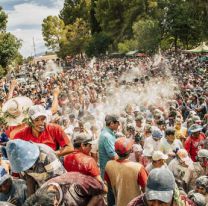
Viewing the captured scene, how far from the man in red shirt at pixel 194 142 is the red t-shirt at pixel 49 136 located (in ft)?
8.78

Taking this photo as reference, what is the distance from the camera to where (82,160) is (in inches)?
153

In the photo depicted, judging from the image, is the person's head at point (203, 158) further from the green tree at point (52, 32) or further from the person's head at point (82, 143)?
the green tree at point (52, 32)

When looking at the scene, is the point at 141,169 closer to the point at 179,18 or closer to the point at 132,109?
the point at 132,109

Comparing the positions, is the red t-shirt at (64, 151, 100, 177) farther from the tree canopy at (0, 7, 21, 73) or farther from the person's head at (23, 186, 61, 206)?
the tree canopy at (0, 7, 21, 73)

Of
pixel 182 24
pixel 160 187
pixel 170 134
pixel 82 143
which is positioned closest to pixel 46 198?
pixel 160 187

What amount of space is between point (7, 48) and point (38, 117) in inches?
580

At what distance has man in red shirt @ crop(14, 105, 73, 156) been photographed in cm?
393

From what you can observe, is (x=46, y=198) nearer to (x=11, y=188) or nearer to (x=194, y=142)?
(x=11, y=188)

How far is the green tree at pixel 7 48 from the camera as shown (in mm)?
17750

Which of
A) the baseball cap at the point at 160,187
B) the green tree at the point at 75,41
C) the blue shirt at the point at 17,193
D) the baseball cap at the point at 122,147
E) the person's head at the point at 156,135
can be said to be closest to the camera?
the baseball cap at the point at 160,187

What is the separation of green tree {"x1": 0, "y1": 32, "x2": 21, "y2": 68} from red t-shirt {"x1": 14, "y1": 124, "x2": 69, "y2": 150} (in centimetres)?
1415

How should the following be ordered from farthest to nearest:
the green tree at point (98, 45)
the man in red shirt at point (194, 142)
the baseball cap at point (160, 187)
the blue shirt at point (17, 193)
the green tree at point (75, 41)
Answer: the green tree at point (75, 41)
the green tree at point (98, 45)
the man in red shirt at point (194, 142)
the blue shirt at point (17, 193)
the baseball cap at point (160, 187)

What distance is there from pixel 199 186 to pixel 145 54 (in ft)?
137

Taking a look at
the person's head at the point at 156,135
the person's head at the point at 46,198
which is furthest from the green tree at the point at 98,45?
the person's head at the point at 46,198
